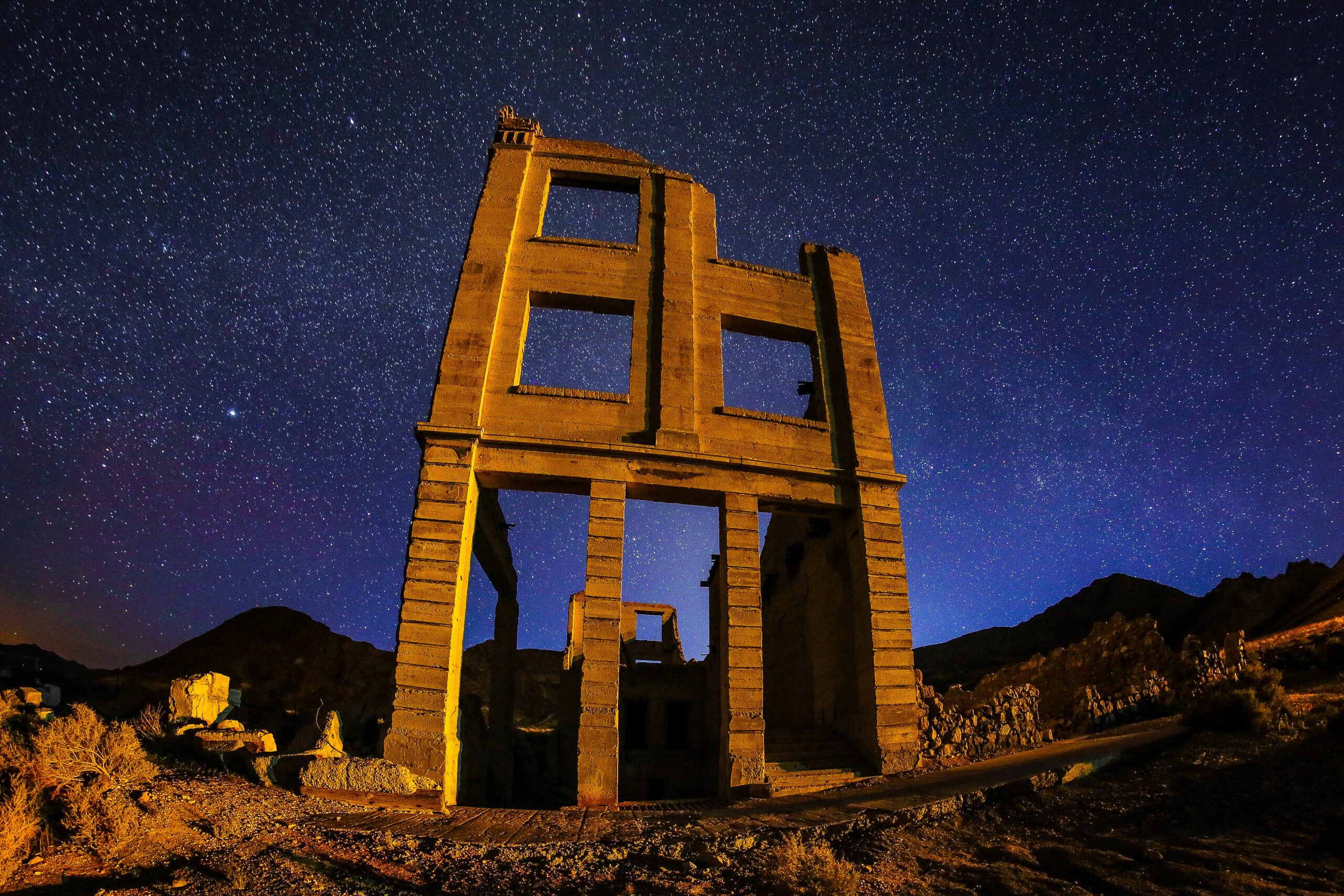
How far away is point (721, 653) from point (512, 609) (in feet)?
34.5

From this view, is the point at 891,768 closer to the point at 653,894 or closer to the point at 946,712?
the point at 946,712

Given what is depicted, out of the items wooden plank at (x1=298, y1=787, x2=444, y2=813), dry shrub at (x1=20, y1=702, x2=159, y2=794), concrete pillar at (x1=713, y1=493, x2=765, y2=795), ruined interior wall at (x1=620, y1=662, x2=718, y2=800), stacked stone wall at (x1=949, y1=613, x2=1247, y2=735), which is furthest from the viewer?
ruined interior wall at (x1=620, y1=662, x2=718, y2=800)

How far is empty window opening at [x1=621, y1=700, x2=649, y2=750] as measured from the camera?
21141 millimetres

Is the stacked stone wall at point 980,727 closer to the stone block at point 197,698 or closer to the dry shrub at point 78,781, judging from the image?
the dry shrub at point 78,781

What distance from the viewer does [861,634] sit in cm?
1230

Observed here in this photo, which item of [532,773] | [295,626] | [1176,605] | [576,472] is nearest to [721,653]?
[576,472]

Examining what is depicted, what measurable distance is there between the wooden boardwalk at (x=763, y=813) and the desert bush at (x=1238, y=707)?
0.35m

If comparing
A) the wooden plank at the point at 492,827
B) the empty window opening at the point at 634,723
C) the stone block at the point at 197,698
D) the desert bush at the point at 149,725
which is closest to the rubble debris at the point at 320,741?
the desert bush at the point at 149,725

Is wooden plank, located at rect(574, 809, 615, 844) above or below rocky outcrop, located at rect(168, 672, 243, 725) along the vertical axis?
below

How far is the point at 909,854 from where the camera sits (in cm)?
607

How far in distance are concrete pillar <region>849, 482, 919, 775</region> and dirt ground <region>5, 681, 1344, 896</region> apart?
12.9ft

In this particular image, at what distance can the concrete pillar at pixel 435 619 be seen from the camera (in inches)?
383

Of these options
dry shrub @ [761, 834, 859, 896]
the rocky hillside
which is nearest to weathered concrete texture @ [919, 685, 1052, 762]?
dry shrub @ [761, 834, 859, 896]

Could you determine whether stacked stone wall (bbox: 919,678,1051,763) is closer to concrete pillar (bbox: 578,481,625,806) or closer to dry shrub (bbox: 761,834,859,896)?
concrete pillar (bbox: 578,481,625,806)
